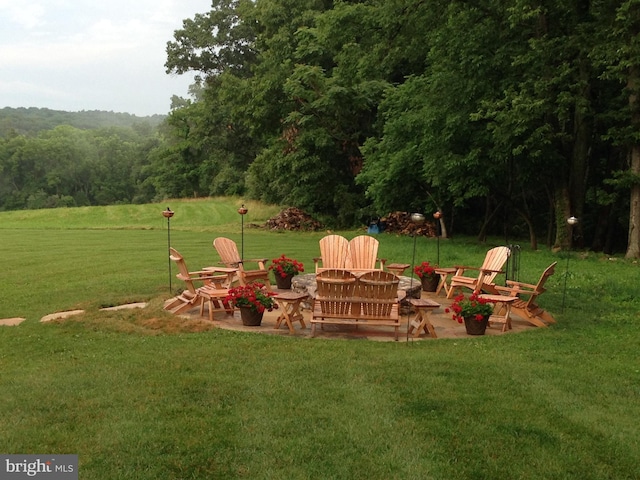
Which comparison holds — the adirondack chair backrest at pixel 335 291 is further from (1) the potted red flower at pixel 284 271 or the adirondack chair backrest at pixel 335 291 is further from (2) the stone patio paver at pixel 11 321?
(2) the stone patio paver at pixel 11 321

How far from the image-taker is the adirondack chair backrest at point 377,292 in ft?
19.9

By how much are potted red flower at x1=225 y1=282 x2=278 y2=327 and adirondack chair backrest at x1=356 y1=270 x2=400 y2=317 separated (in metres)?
1.07

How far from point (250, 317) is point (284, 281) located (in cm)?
242

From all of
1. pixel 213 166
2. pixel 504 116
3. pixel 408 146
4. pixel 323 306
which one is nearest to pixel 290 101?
pixel 408 146

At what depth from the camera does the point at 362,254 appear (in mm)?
8391

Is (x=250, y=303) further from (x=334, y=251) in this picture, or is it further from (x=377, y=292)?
(x=334, y=251)

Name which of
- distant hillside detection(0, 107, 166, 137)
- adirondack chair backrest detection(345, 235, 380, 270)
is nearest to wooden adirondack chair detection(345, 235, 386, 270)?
adirondack chair backrest detection(345, 235, 380, 270)

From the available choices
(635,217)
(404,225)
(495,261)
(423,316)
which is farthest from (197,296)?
(404,225)

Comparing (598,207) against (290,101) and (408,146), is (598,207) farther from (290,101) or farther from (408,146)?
(290,101)

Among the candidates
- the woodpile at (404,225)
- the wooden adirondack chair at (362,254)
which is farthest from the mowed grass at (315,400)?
the woodpile at (404,225)

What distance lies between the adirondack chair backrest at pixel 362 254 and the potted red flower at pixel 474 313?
2189 mm

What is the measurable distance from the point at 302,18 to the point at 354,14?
10.5 metres

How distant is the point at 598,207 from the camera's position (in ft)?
54.2

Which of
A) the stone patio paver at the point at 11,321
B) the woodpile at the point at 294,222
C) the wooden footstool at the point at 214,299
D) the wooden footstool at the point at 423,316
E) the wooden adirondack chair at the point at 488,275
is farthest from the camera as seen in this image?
the woodpile at the point at 294,222
